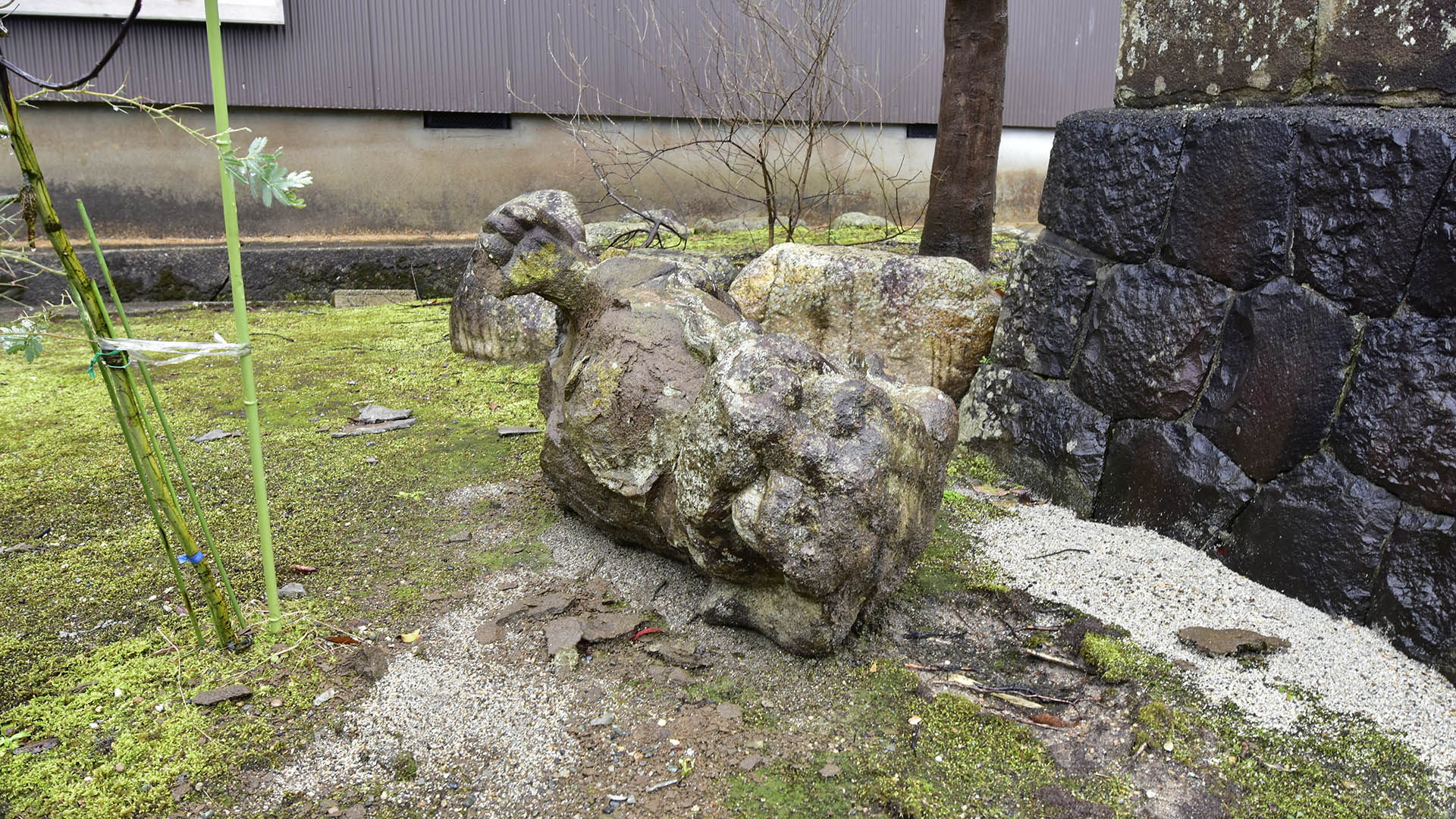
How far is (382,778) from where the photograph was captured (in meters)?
2.05

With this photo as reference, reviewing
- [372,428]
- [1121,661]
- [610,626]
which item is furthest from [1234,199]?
[372,428]

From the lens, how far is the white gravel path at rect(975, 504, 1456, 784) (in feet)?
7.40

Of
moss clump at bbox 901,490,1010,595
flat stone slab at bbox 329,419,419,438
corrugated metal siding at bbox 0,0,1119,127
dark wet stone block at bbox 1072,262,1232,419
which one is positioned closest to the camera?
moss clump at bbox 901,490,1010,595

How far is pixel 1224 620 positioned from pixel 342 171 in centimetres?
740

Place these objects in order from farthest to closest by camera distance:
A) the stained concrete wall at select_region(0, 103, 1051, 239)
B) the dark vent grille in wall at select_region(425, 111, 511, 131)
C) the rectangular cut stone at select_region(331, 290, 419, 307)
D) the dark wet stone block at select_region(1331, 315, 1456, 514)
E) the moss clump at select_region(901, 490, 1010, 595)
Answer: the dark vent grille in wall at select_region(425, 111, 511, 131) < the rectangular cut stone at select_region(331, 290, 419, 307) < the stained concrete wall at select_region(0, 103, 1051, 239) < the moss clump at select_region(901, 490, 1010, 595) < the dark wet stone block at select_region(1331, 315, 1456, 514)

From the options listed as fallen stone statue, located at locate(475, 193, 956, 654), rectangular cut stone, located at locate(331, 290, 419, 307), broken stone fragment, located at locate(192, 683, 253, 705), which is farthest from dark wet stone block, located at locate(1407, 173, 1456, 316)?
rectangular cut stone, located at locate(331, 290, 419, 307)

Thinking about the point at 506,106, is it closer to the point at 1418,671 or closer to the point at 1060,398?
the point at 1060,398

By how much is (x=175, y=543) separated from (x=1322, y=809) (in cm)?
319

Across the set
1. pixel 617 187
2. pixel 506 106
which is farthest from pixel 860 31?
pixel 506 106

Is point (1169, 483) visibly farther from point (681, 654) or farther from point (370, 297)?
point (370, 297)

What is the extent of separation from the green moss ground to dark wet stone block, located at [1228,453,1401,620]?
2.19m

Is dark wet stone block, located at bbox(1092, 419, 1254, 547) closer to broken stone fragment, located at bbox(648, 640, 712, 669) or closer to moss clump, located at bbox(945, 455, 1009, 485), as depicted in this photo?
moss clump, located at bbox(945, 455, 1009, 485)

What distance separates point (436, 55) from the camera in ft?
25.2

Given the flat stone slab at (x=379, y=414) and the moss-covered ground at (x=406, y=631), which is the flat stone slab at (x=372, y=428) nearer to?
the flat stone slab at (x=379, y=414)
